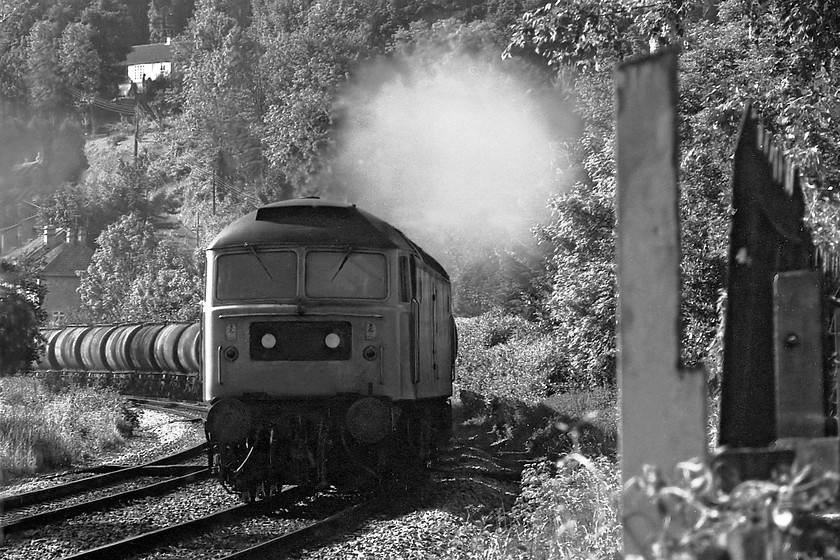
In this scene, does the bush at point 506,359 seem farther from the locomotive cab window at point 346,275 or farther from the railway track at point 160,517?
the locomotive cab window at point 346,275

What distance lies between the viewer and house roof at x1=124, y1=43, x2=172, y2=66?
126m

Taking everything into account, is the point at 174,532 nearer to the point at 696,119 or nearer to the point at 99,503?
the point at 99,503

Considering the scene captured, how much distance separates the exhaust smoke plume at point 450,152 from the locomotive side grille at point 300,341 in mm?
30403

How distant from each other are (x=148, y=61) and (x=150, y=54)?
37.0 inches

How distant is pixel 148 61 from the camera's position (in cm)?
12619

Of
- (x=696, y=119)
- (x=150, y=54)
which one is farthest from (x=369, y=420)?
(x=150, y=54)

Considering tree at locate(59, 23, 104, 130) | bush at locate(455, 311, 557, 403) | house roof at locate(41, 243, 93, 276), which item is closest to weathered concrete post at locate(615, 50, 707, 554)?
bush at locate(455, 311, 557, 403)

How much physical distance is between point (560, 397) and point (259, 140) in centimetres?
5175

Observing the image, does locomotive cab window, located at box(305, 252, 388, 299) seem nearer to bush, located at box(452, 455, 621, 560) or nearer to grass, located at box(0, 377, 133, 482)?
bush, located at box(452, 455, 621, 560)

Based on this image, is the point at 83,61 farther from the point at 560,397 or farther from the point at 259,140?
the point at 560,397

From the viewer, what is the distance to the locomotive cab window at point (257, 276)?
10656 millimetres

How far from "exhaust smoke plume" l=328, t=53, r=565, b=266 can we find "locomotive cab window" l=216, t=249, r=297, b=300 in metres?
30.1

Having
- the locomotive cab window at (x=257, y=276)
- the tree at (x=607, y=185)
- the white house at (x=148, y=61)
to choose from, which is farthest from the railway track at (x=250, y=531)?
the white house at (x=148, y=61)

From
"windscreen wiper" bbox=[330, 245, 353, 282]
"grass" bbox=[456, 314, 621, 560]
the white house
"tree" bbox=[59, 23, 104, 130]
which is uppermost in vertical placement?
the white house
